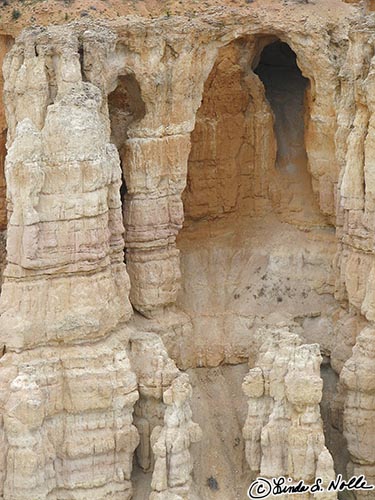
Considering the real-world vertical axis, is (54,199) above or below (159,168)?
below

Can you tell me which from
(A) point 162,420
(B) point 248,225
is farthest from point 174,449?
(B) point 248,225

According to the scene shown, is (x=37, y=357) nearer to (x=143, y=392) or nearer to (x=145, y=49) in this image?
(x=143, y=392)

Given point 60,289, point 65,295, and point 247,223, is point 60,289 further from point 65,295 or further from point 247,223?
point 247,223

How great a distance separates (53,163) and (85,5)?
13.8 feet

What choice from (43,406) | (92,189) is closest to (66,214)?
(92,189)

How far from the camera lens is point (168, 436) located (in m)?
38.2

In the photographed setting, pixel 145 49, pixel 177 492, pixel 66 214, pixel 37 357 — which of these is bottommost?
pixel 177 492

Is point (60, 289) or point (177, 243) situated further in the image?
point (177, 243)

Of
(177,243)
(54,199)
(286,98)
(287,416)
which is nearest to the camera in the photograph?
(54,199)

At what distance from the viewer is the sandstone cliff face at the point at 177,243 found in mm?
37438
